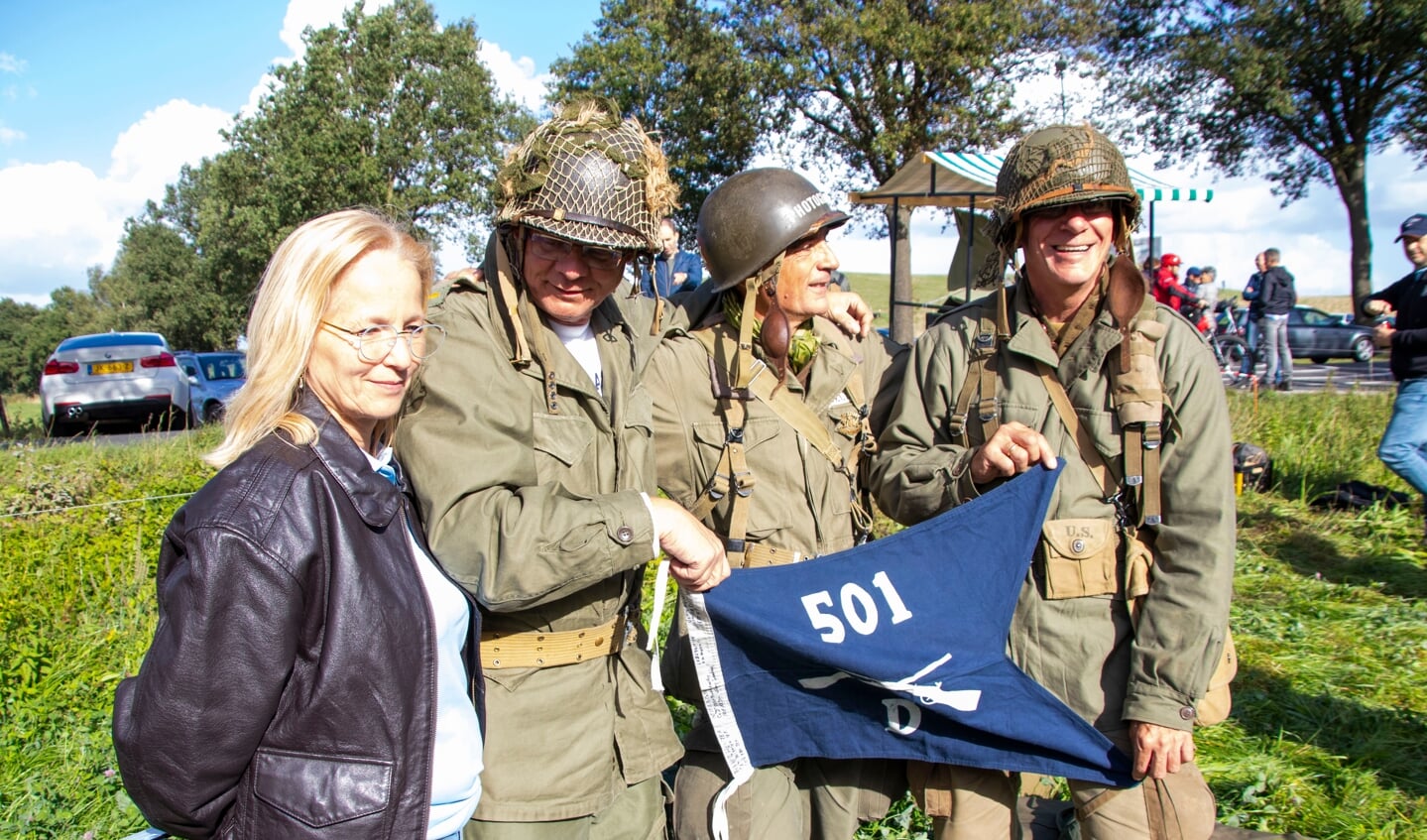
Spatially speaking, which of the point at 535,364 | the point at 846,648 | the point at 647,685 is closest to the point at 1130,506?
the point at 846,648

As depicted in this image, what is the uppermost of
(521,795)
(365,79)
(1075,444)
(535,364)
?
(365,79)

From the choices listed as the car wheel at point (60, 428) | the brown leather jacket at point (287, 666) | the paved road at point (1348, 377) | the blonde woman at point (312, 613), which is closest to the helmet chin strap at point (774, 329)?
the blonde woman at point (312, 613)

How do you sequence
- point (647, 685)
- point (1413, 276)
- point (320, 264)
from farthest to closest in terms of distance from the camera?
1. point (1413, 276)
2. point (647, 685)
3. point (320, 264)

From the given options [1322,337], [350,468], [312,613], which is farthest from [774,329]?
[1322,337]

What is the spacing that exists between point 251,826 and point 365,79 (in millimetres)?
42344

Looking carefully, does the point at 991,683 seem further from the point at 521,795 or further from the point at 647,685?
the point at 521,795

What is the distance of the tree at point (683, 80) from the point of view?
2617 cm

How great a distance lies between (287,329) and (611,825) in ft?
5.04

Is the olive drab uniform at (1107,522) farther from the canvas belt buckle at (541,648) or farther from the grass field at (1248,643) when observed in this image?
the canvas belt buckle at (541,648)

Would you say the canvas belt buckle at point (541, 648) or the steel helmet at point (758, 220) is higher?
the steel helmet at point (758, 220)

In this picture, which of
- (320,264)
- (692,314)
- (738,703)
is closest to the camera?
(320,264)

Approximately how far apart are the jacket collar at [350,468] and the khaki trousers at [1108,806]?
198 cm

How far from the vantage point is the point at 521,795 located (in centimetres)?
233

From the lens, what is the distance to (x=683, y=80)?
27984mm
